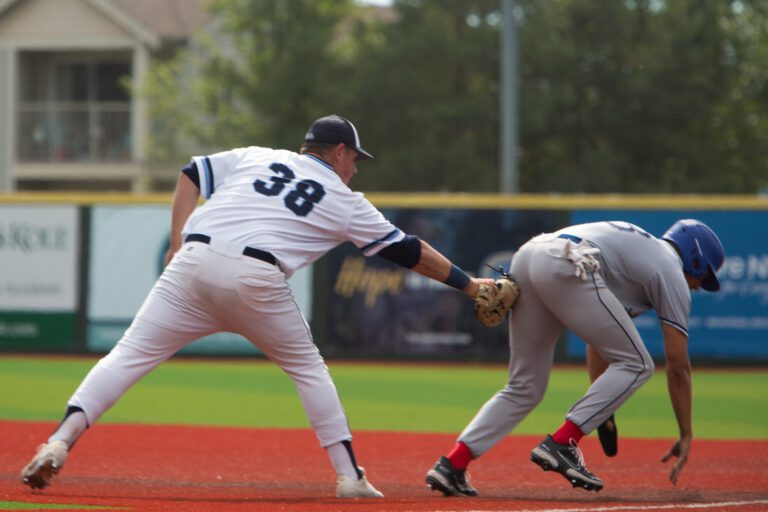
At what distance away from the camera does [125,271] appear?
18922 mm

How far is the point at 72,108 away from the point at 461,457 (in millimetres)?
31476

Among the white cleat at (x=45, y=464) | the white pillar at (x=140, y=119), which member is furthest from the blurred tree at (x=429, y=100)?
the white cleat at (x=45, y=464)

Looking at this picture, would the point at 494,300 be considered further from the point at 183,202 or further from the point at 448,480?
the point at 183,202

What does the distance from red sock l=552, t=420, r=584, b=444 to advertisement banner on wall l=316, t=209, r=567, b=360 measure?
12.0 meters

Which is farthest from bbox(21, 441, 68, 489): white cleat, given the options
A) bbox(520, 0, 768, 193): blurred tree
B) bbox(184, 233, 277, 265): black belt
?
bbox(520, 0, 768, 193): blurred tree

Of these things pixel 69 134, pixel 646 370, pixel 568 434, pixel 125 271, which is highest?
pixel 646 370

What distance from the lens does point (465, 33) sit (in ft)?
102

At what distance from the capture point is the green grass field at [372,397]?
11.5 m

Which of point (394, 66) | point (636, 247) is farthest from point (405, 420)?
point (394, 66)

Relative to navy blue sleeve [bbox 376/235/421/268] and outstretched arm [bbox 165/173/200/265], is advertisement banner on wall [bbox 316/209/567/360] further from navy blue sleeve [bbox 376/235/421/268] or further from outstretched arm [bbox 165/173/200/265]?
navy blue sleeve [bbox 376/235/421/268]

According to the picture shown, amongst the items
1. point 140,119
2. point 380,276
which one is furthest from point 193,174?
point 140,119

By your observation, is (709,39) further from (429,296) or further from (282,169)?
(282,169)

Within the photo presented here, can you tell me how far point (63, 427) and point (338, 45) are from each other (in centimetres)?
2708

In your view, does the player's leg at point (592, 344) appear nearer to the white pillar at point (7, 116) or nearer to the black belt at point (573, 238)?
the black belt at point (573, 238)
